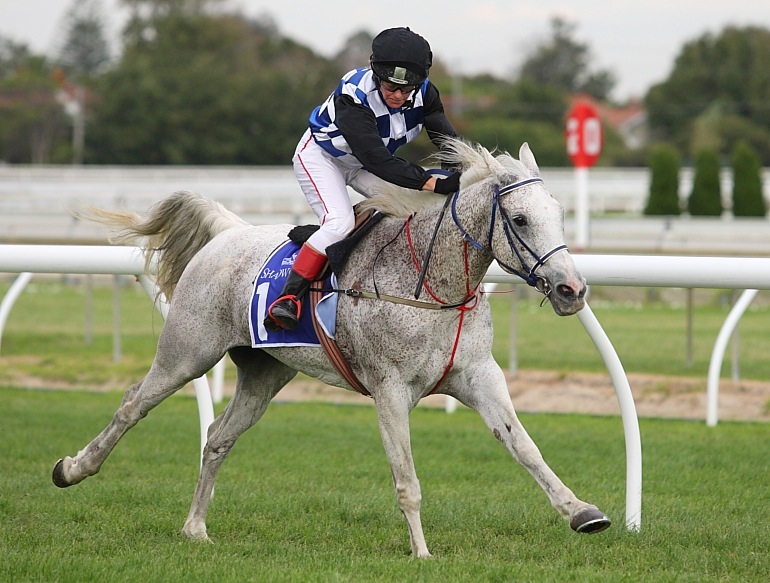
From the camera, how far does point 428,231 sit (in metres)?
4.45

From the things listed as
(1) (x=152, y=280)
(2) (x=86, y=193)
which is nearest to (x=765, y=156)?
(2) (x=86, y=193)

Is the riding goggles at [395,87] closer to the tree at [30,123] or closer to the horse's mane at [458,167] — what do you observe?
the horse's mane at [458,167]

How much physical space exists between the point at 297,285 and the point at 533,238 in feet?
3.32

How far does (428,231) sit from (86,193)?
29.0 m

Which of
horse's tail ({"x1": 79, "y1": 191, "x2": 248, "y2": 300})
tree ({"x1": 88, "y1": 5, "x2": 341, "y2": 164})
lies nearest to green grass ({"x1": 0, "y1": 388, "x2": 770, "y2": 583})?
horse's tail ({"x1": 79, "y1": 191, "x2": 248, "y2": 300})

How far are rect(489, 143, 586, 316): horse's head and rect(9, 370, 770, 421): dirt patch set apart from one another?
201 inches

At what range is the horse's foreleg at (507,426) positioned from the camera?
4203mm

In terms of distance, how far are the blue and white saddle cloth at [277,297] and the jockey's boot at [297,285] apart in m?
0.06

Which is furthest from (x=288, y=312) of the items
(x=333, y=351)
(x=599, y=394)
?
(x=599, y=394)

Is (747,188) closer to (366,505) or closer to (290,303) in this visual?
(366,505)

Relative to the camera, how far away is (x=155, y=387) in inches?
202

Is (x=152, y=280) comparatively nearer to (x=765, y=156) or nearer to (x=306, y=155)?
(x=306, y=155)

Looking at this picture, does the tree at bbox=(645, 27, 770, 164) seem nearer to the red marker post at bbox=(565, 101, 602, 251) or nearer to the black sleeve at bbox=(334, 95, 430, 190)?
the red marker post at bbox=(565, 101, 602, 251)

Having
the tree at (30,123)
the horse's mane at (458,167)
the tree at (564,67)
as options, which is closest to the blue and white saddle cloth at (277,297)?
the horse's mane at (458,167)
